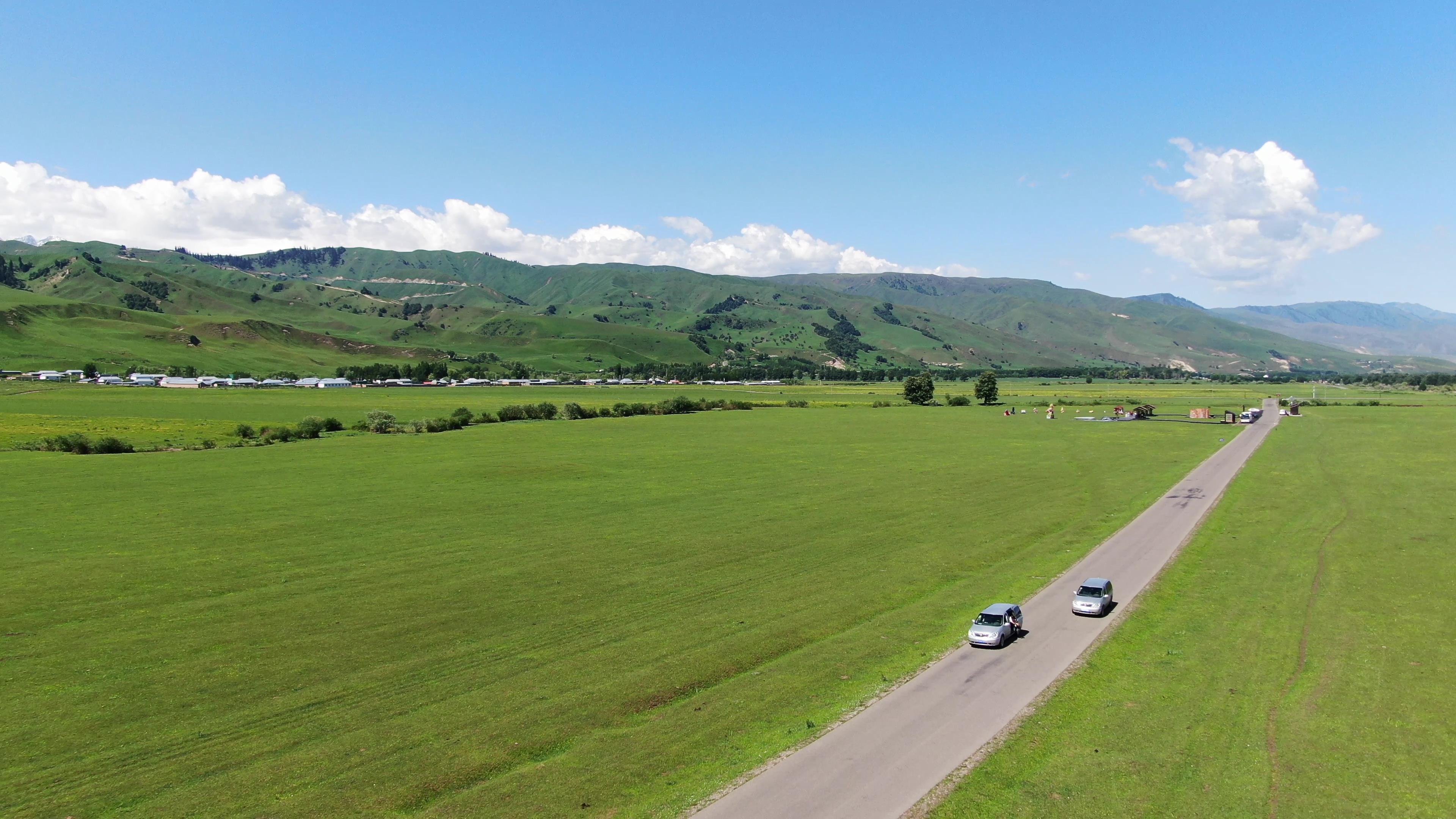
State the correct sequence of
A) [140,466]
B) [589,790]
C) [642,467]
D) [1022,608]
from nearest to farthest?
[589,790]
[1022,608]
[140,466]
[642,467]

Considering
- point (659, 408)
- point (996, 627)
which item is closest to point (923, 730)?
point (996, 627)

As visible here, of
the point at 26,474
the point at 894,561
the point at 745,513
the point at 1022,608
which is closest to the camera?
the point at 1022,608

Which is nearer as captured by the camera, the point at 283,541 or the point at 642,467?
the point at 283,541

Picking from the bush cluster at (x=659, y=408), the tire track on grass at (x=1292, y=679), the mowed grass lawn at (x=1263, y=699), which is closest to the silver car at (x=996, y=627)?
the mowed grass lawn at (x=1263, y=699)

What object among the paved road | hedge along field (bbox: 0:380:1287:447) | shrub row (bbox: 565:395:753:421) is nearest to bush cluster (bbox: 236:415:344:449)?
hedge along field (bbox: 0:380:1287:447)

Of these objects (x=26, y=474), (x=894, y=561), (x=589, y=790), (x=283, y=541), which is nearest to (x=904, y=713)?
(x=589, y=790)

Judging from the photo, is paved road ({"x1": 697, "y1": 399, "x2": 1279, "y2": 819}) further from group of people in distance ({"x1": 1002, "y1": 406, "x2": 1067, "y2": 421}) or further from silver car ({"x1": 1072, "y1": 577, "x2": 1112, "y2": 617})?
group of people in distance ({"x1": 1002, "y1": 406, "x2": 1067, "y2": 421})

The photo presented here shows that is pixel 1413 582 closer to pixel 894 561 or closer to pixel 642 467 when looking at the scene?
pixel 894 561
